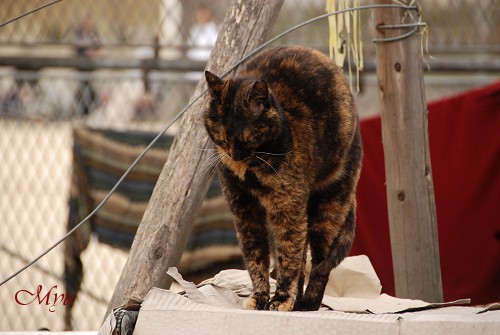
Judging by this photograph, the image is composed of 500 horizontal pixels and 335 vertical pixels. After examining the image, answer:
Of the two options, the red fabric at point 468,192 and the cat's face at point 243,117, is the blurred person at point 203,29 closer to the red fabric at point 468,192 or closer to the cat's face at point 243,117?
the red fabric at point 468,192

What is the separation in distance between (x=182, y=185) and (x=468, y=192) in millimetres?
1561

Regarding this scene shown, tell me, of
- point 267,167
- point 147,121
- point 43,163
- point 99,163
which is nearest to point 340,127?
point 267,167

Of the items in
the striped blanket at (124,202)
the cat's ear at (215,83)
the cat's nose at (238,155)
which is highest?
A: the cat's ear at (215,83)

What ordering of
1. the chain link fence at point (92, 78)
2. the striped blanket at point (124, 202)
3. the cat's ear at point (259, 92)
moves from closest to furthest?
Result: 1. the cat's ear at point (259, 92)
2. the striped blanket at point (124, 202)
3. the chain link fence at point (92, 78)

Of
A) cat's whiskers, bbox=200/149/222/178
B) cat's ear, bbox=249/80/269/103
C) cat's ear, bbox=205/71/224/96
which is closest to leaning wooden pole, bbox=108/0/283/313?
cat's whiskers, bbox=200/149/222/178

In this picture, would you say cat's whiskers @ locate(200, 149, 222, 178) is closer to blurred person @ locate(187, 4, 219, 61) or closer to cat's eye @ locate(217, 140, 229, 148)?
cat's eye @ locate(217, 140, 229, 148)

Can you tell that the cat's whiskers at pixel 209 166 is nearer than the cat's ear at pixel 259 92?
No

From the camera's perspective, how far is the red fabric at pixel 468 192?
3.65 metres

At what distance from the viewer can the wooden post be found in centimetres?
316

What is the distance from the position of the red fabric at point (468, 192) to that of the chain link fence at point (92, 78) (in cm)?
112

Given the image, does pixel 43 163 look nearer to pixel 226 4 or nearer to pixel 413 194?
pixel 226 4

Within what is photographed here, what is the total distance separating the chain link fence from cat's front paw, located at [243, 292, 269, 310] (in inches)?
91.7

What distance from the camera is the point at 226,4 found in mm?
5121

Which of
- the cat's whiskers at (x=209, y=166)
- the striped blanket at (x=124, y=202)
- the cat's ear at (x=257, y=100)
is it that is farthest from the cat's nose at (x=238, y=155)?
the striped blanket at (x=124, y=202)
